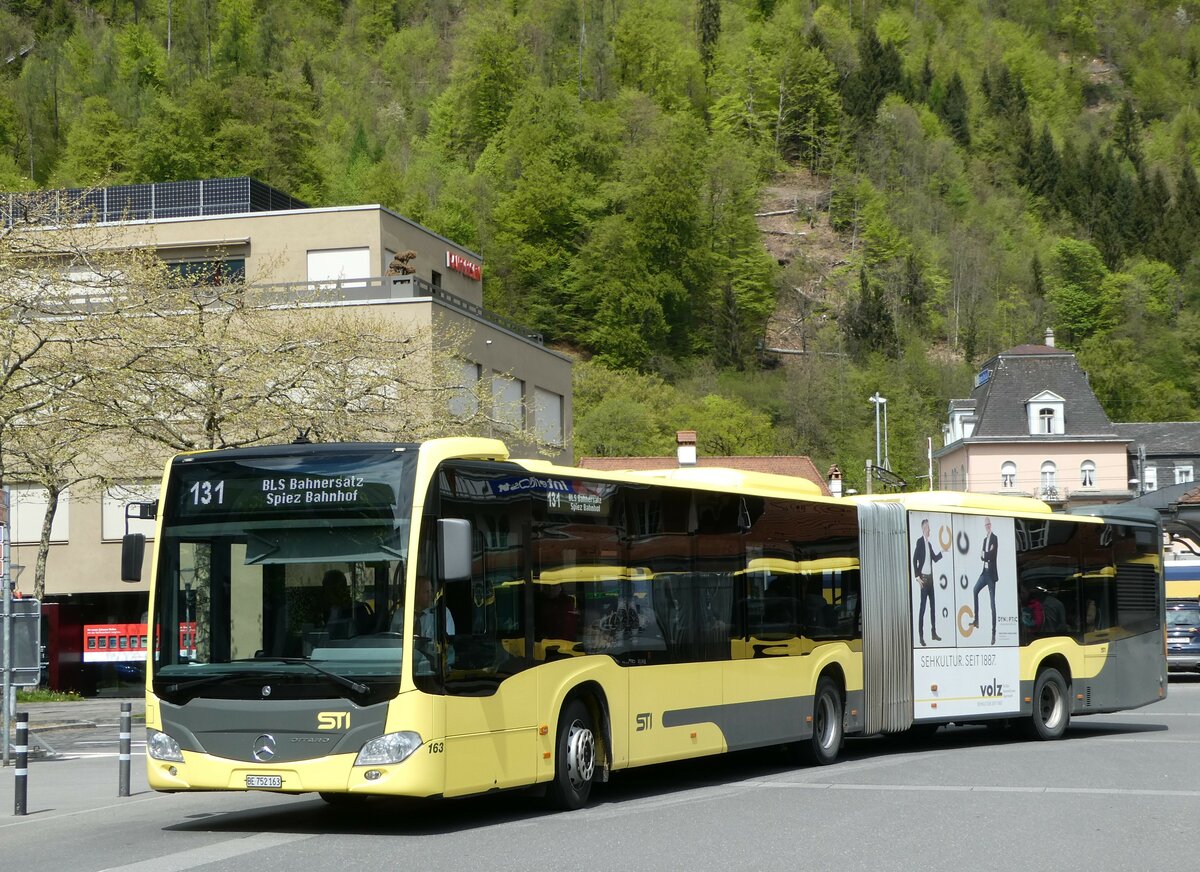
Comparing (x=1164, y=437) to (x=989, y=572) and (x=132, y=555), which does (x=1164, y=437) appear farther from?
(x=132, y=555)

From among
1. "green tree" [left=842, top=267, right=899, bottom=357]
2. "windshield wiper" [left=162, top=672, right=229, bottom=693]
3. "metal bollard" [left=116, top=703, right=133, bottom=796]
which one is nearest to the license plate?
"windshield wiper" [left=162, top=672, right=229, bottom=693]

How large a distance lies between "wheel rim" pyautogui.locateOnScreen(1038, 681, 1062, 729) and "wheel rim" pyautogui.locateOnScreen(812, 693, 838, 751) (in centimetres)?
462

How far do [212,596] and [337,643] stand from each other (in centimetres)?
107

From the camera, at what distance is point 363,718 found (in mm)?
11719

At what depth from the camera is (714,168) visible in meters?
134

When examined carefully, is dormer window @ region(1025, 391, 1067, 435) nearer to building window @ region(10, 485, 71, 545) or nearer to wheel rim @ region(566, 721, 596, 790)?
building window @ region(10, 485, 71, 545)

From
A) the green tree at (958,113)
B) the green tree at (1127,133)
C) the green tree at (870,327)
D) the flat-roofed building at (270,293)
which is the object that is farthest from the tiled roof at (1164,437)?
the green tree at (1127,133)

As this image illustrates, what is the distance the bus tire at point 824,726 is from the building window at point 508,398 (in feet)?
80.7

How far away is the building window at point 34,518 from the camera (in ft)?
148

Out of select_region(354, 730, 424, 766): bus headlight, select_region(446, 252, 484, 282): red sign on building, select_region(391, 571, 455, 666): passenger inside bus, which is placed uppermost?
select_region(446, 252, 484, 282): red sign on building

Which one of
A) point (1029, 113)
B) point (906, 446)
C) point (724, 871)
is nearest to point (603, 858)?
point (724, 871)

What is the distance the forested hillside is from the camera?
11294 centimetres

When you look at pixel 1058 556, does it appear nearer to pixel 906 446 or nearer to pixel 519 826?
pixel 519 826

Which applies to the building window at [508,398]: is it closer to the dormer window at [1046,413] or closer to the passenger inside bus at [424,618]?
the passenger inside bus at [424,618]
